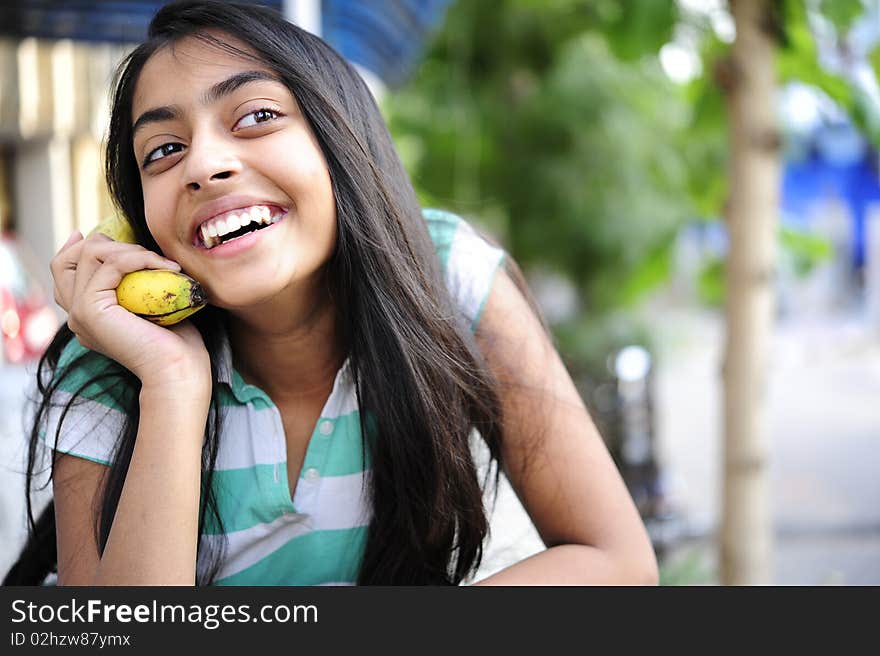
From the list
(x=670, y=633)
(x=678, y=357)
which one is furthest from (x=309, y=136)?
(x=678, y=357)

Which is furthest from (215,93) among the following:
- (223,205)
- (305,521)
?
(305,521)

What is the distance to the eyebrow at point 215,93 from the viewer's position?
1.41m

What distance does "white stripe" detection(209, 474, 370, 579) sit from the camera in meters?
1.58

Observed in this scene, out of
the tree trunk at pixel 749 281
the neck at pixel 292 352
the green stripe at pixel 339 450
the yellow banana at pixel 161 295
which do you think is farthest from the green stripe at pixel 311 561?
the tree trunk at pixel 749 281

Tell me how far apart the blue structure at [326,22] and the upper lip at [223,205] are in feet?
7.73

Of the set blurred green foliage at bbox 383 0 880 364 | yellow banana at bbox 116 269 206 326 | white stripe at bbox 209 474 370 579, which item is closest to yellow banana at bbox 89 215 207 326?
yellow banana at bbox 116 269 206 326

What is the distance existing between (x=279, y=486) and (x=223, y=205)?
19.7 inches

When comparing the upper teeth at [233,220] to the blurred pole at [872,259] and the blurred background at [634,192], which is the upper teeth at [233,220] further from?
the blurred pole at [872,259]

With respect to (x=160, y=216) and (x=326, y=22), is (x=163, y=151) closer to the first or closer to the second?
(x=160, y=216)

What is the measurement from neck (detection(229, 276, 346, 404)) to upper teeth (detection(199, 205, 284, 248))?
0.20m

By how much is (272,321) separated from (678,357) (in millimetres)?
10643

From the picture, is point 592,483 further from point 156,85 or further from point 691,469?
→ point 691,469

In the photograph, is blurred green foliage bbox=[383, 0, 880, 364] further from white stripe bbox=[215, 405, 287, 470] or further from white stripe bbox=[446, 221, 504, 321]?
white stripe bbox=[215, 405, 287, 470]

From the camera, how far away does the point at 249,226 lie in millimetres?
1443
